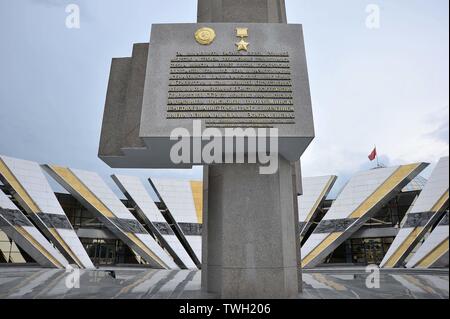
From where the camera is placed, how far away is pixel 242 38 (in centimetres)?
816

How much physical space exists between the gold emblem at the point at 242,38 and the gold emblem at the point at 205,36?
2.05 feet

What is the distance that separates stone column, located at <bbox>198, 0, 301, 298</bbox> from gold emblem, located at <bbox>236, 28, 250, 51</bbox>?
292 centimetres

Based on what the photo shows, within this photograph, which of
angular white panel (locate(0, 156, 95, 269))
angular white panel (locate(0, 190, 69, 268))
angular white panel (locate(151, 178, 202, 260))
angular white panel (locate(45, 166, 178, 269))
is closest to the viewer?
angular white panel (locate(0, 190, 69, 268))

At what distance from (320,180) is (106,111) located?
84.8ft

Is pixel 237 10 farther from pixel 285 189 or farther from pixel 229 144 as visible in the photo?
pixel 285 189

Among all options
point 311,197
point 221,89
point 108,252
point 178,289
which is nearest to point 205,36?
point 221,89

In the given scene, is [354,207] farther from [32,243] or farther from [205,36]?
[32,243]

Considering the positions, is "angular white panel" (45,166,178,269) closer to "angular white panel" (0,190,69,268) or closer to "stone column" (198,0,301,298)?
"angular white panel" (0,190,69,268)

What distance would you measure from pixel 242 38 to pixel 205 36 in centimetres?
93

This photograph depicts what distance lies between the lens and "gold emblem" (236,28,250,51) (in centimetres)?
802

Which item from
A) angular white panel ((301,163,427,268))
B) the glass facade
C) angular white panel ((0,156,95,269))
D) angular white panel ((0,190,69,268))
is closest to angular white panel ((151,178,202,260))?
the glass facade

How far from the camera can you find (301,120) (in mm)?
7406
